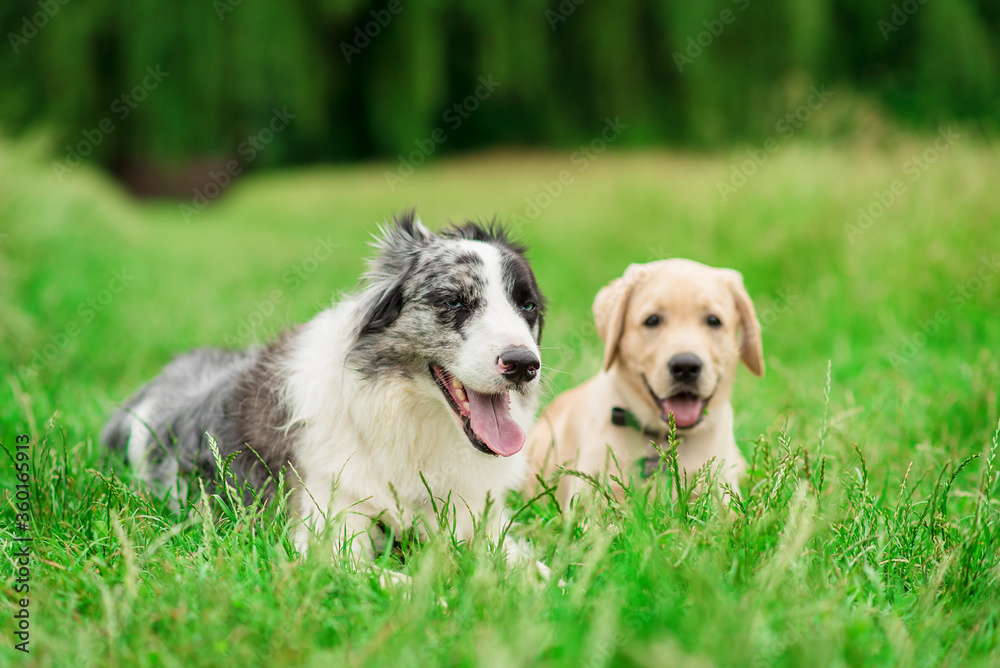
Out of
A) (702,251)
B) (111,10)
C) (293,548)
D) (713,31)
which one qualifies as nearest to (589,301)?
(702,251)

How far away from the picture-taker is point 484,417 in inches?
98.5

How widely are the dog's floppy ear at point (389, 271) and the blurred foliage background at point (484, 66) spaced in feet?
35.6

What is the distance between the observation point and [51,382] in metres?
4.23

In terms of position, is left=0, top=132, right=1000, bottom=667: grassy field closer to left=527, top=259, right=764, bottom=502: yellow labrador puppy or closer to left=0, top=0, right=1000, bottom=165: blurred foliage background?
left=527, top=259, right=764, bottom=502: yellow labrador puppy

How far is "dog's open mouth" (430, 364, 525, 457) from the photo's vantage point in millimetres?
2479

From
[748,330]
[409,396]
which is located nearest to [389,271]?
[409,396]

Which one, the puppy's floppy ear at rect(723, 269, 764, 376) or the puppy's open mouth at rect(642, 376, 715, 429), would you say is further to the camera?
the puppy's floppy ear at rect(723, 269, 764, 376)

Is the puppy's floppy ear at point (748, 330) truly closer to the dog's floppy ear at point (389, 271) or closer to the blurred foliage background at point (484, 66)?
the dog's floppy ear at point (389, 271)

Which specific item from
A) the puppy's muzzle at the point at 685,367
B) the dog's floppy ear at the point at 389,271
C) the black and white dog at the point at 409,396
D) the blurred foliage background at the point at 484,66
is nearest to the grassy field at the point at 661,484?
the black and white dog at the point at 409,396

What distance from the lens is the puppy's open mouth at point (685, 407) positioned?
3.03 metres

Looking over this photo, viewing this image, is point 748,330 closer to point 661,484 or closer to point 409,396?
point 661,484

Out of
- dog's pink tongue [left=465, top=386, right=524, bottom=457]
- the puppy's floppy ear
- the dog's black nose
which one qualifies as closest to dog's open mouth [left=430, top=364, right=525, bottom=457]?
dog's pink tongue [left=465, top=386, right=524, bottom=457]

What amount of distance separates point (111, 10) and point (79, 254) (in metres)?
12.8

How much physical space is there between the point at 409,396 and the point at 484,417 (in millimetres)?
279
